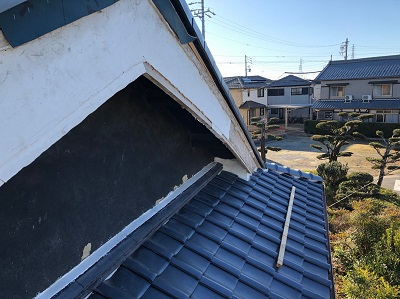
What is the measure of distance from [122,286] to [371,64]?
35.9 metres

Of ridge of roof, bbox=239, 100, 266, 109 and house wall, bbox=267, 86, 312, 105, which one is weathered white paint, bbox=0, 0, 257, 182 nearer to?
ridge of roof, bbox=239, 100, 266, 109

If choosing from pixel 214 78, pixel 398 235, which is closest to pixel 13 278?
pixel 214 78

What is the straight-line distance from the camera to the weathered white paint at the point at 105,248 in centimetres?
194

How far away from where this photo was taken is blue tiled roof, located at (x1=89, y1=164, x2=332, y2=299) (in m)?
2.26

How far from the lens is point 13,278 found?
5.61ft

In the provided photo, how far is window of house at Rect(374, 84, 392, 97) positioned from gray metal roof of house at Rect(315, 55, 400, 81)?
981 mm

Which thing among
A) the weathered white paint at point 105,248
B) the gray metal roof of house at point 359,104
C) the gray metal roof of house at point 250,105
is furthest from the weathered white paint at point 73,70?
the gray metal roof of house at point 250,105

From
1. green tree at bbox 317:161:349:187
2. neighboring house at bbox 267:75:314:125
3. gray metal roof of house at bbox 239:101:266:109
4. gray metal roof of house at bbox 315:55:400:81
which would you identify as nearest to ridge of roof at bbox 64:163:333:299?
green tree at bbox 317:161:349:187

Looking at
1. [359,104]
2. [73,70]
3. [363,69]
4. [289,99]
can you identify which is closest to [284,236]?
[73,70]

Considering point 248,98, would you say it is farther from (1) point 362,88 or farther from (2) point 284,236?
(2) point 284,236

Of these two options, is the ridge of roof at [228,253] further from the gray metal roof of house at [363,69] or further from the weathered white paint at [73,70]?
the gray metal roof of house at [363,69]

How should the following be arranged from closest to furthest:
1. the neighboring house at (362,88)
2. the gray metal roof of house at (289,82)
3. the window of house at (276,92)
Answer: the neighboring house at (362,88), the gray metal roof of house at (289,82), the window of house at (276,92)

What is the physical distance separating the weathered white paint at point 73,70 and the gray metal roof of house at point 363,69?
32.4m

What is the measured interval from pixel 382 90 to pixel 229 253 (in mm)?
32495
